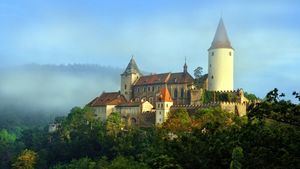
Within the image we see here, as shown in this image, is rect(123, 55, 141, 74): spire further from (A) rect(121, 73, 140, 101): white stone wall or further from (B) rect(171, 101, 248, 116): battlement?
(B) rect(171, 101, 248, 116): battlement

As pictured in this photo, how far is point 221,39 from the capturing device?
278ft

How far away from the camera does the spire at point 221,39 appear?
275ft

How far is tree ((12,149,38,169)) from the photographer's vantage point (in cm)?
7912

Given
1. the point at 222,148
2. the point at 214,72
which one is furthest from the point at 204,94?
the point at 222,148

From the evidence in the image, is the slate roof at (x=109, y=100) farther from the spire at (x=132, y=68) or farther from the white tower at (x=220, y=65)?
the white tower at (x=220, y=65)

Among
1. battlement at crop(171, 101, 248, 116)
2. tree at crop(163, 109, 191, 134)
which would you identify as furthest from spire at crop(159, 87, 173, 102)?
tree at crop(163, 109, 191, 134)

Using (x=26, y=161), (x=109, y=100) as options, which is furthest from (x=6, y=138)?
(x=26, y=161)

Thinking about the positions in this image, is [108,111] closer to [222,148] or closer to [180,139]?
[180,139]

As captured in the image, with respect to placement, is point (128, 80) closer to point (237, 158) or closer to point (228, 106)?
point (228, 106)

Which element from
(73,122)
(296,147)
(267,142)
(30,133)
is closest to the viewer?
(296,147)

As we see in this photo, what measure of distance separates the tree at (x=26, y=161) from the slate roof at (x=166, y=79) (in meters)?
19.8

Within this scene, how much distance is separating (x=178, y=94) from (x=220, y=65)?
23.7ft

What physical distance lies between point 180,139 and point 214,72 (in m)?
37.7

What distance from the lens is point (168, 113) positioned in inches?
3083
